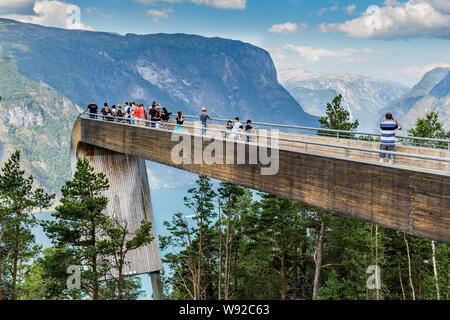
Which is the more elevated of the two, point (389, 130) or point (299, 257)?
point (389, 130)

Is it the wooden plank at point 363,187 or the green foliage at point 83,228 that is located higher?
the wooden plank at point 363,187

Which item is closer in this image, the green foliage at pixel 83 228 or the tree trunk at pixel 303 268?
the green foliage at pixel 83 228

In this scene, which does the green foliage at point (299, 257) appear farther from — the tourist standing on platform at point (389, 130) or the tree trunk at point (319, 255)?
the tourist standing on platform at point (389, 130)

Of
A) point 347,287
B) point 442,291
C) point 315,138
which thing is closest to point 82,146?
point 315,138

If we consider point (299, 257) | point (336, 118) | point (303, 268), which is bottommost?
point (303, 268)

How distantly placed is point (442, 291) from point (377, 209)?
16812 millimetres

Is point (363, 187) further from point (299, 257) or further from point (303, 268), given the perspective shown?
point (303, 268)

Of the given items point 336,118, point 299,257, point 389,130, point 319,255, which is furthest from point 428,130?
point 389,130

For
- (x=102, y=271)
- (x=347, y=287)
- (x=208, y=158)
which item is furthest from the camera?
(x=347, y=287)

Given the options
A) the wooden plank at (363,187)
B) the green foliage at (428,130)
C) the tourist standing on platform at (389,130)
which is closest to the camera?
the wooden plank at (363,187)

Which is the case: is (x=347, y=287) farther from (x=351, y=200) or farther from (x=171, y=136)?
(x=351, y=200)

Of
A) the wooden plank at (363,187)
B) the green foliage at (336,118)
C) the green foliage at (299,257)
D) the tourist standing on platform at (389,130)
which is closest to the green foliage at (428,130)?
the green foliage at (336,118)

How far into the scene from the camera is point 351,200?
10281 mm

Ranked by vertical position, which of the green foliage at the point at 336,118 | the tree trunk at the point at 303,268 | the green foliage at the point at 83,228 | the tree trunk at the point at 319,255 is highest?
the green foliage at the point at 336,118
